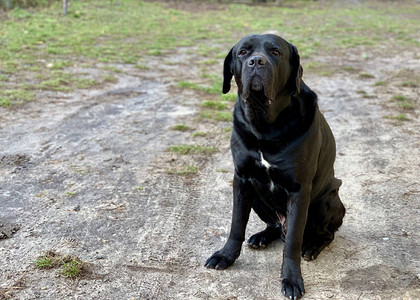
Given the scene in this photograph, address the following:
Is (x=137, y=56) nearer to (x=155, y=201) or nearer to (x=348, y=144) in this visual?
(x=348, y=144)

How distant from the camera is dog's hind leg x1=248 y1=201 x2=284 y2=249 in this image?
12.2 ft

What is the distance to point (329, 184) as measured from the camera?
12.0 ft

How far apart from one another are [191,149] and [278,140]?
2.78 meters

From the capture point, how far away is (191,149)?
595 centimetres

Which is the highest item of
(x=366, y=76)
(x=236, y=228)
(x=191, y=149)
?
(x=236, y=228)

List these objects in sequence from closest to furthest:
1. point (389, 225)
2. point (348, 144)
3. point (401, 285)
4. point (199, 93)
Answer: point (401, 285) < point (389, 225) < point (348, 144) < point (199, 93)

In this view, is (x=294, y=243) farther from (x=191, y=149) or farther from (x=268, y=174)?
(x=191, y=149)

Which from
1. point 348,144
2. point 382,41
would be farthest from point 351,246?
point 382,41

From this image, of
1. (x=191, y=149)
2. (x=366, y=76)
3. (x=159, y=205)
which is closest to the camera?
(x=159, y=205)

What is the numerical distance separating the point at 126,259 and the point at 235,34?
1244 cm

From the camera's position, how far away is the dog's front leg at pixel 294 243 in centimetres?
325

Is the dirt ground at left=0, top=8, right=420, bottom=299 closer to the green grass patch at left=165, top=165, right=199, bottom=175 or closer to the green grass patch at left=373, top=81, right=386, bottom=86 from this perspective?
the green grass patch at left=165, top=165, right=199, bottom=175

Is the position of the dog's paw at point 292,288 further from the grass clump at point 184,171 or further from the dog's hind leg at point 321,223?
the grass clump at point 184,171

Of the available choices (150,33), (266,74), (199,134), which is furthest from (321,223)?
(150,33)
